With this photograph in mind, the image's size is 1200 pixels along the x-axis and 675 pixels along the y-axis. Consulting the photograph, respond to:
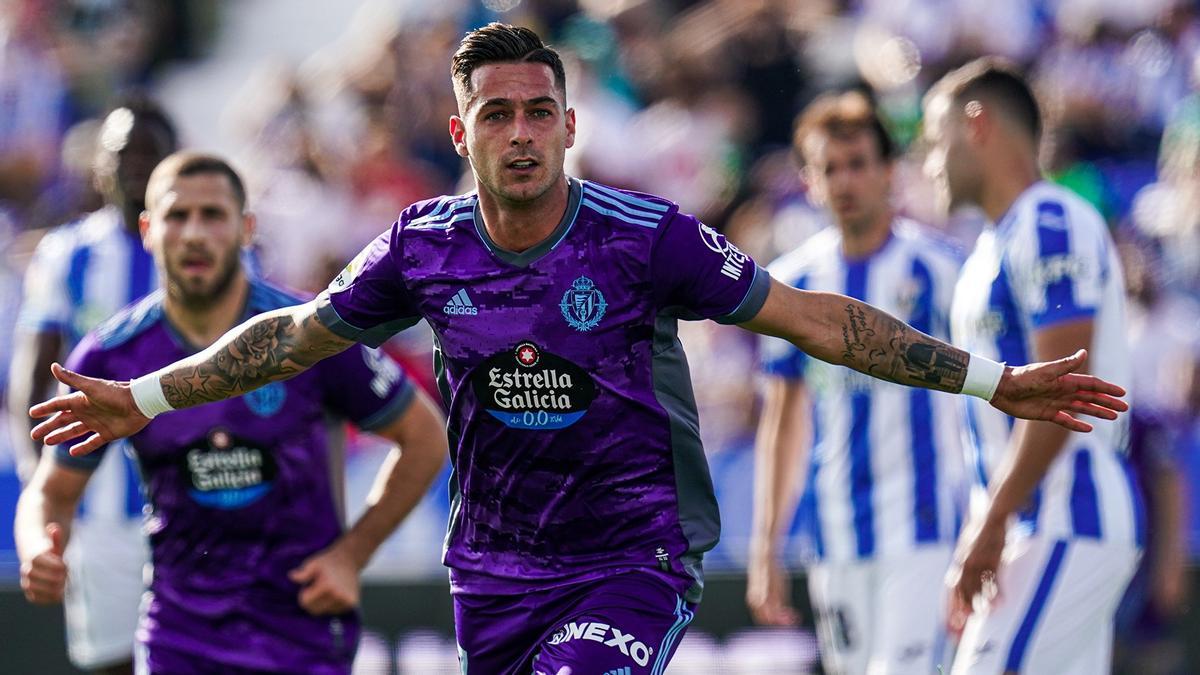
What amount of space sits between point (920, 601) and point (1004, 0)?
744 cm

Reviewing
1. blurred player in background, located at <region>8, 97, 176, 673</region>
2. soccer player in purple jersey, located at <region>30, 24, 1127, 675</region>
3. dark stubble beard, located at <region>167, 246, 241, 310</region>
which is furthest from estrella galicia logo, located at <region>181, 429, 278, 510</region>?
blurred player in background, located at <region>8, 97, 176, 673</region>

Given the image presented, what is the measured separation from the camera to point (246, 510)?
19.4 ft

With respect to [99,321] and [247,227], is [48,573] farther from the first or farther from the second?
[99,321]

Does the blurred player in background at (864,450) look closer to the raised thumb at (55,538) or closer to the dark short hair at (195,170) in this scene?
the dark short hair at (195,170)

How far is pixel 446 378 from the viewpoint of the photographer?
492cm

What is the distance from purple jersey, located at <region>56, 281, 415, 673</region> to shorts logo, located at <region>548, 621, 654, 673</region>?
163cm

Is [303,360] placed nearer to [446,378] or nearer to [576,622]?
[446,378]

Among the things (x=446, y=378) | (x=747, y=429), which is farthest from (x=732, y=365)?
(x=446, y=378)

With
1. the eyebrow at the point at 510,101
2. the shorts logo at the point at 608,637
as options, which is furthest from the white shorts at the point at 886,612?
the eyebrow at the point at 510,101

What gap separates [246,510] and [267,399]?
39 cm

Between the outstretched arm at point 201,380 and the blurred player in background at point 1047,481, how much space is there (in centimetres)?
237

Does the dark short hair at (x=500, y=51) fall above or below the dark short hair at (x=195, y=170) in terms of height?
below

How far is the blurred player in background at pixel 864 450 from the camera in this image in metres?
7.35

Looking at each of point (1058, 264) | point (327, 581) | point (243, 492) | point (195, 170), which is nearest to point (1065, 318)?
point (1058, 264)
